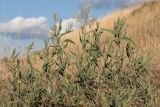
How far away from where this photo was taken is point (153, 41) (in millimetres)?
10922

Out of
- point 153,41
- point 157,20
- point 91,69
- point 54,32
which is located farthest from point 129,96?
point 157,20

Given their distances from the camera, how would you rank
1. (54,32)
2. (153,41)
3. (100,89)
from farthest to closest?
1. (153,41)
2. (100,89)
3. (54,32)

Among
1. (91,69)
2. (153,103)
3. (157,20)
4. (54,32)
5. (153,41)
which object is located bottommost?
(153,103)

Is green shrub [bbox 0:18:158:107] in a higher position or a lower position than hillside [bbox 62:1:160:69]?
lower

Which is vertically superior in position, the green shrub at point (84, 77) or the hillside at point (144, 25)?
the hillside at point (144, 25)

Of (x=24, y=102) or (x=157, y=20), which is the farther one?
(x=157, y=20)

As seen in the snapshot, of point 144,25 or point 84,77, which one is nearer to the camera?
point 84,77

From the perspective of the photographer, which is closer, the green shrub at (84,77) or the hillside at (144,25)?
the green shrub at (84,77)

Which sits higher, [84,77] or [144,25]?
[144,25]

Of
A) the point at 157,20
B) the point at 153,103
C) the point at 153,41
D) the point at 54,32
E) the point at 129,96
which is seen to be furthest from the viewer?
the point at 157,20

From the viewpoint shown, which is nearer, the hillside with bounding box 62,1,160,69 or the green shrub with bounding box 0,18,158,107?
the green shrub with bounding box 0,18,158,107

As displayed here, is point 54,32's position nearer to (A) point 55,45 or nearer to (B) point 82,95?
(A) point 55,45

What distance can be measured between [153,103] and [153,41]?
20.3 feet

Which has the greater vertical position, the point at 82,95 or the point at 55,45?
the point at 55,45
